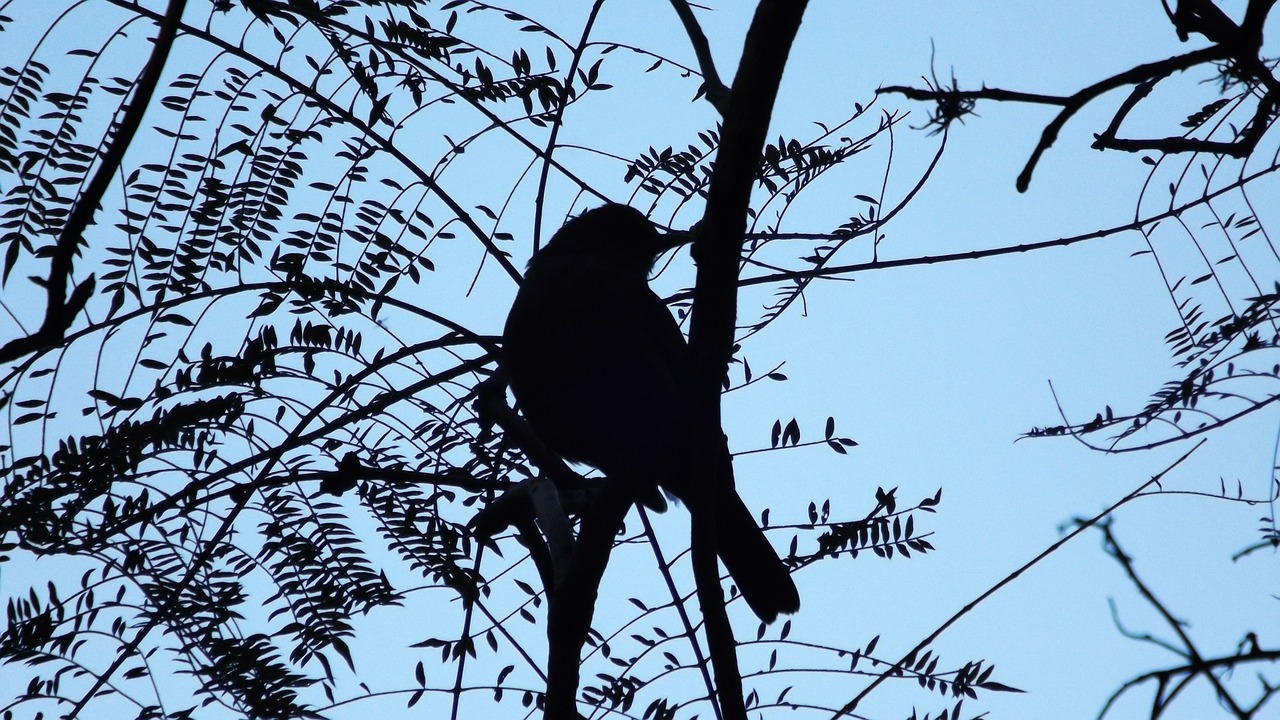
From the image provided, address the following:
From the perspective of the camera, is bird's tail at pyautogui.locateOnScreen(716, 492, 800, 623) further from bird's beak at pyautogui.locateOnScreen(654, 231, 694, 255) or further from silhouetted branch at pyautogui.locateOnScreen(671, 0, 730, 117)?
silhouetted branch at pyautogui.locateOnScreen(671, 0, 730, 117)

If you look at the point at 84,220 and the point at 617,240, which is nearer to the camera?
the point at 84,220

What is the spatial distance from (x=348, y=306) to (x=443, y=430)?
0.51 m

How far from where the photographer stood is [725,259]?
93.6 inches

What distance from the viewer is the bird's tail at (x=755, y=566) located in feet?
12.9

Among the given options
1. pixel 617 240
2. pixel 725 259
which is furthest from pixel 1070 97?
pixel 617 240

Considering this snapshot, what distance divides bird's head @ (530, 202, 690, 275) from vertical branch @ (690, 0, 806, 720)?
2466 millimetres

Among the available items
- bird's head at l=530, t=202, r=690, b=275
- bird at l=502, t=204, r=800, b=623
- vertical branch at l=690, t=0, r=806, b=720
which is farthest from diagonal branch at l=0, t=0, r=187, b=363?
bird's head at l=530, t=202, r=690, b=275

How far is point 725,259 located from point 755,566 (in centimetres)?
182

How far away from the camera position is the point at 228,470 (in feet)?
11.5

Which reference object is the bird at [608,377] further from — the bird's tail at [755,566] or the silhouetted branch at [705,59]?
the silhouetted branch at [705,59]

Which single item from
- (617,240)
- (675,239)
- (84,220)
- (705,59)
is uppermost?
(617,240)

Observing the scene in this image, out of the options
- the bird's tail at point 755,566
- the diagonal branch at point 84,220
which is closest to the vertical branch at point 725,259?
the diagonal branch at point 84,220

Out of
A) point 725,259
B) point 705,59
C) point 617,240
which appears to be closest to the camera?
point 725,259

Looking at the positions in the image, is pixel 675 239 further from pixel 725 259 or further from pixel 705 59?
pixel 725 259
